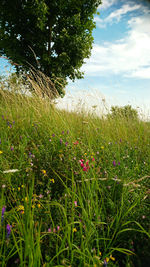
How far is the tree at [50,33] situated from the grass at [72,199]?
25.4ft

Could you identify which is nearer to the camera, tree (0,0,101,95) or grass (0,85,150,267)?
grass (0,85,150,267)

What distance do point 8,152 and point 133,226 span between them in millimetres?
1371

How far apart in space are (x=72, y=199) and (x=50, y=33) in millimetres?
11009

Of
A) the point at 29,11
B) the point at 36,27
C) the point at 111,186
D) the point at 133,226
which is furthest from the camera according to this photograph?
the point at 36,27

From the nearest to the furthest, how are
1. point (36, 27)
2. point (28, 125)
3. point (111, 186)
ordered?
point (111, 186)
point (28, 125)
point (36, 27)

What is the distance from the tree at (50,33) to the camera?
952 cm

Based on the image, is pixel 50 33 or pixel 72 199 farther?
pixel 50 33

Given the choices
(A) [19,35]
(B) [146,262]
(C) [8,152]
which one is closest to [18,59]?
(A) [19,35]

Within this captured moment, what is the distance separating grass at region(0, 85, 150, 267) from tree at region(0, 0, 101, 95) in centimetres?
775

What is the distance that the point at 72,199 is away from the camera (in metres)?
1.05

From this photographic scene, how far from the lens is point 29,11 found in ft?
28.7

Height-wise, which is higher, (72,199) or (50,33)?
(50,33)

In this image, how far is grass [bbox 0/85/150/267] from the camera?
931mm

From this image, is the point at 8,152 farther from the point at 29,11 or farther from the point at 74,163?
the point at 29,11
